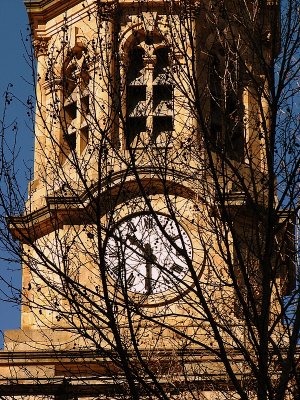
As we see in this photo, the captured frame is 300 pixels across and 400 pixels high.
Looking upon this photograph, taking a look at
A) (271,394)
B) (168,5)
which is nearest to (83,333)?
(271,394)

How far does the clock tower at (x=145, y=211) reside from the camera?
23109mm

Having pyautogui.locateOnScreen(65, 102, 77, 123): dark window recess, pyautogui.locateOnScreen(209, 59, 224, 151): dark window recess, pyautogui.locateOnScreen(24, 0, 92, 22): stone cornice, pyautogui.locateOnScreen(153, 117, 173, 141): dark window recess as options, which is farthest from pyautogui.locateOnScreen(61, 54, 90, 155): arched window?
pyautogui.locateOnScreen(209, 59, 224, 151): dark window recess

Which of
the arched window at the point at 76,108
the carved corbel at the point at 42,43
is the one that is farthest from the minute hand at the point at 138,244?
the carved corbel at the point at 42,43

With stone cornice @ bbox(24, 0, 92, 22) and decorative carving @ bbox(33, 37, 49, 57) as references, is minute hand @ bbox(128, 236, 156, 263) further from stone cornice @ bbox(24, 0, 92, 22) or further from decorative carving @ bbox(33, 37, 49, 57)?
stone cornice @ bbox(24, 0, 92, 22)

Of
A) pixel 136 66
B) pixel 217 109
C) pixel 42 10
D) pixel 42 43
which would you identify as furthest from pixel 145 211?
pixel 42 10

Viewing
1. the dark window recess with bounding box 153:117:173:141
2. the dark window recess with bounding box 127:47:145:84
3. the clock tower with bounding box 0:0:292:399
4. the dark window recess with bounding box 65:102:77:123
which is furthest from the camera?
the dark window recess with bounding box 65:102:77:123

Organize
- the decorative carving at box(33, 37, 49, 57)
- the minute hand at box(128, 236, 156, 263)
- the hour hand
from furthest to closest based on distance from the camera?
1. the decorative carving at box(33, 37, 49, 57)
2. the hour hand
3. the minute hand at box(128, 236, 156, 263)

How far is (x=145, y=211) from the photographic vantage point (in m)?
25.6

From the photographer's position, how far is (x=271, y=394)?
2180 cm

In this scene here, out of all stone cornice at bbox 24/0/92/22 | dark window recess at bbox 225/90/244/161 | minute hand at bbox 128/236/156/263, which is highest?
stone cornice at bbox 24/0/92/22

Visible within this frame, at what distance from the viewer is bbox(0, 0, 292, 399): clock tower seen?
23109mm

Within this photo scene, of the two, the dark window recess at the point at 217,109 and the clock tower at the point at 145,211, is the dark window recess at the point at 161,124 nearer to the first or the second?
the clock tower at the point at 145,211

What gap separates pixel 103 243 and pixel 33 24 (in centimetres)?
2062

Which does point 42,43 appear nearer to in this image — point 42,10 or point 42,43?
point 42,43
